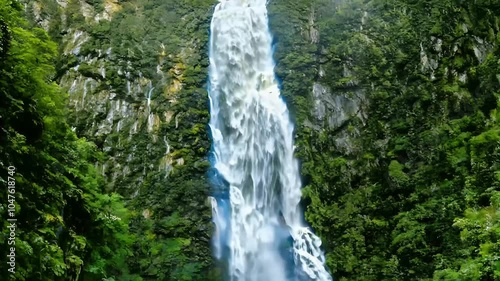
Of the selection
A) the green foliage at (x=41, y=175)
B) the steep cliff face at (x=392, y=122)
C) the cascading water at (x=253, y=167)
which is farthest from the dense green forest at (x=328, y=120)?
the green foliage at (x=41, y=175)

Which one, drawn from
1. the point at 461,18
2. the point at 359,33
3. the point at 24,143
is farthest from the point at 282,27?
the point at 24,143

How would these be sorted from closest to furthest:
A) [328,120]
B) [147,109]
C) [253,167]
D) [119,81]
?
1. [253,167]
2. [328,120]
3. [147,109]
4. [119,81]

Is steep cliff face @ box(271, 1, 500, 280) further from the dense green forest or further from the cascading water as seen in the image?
the cascading water

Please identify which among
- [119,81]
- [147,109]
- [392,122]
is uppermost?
[119,81]

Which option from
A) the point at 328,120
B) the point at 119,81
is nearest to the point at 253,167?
the point at 328,120

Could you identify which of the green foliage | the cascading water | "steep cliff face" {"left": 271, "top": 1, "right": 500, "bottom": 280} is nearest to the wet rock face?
the cascading water

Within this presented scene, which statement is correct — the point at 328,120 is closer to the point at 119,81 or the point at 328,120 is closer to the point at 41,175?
the point at 119,81
